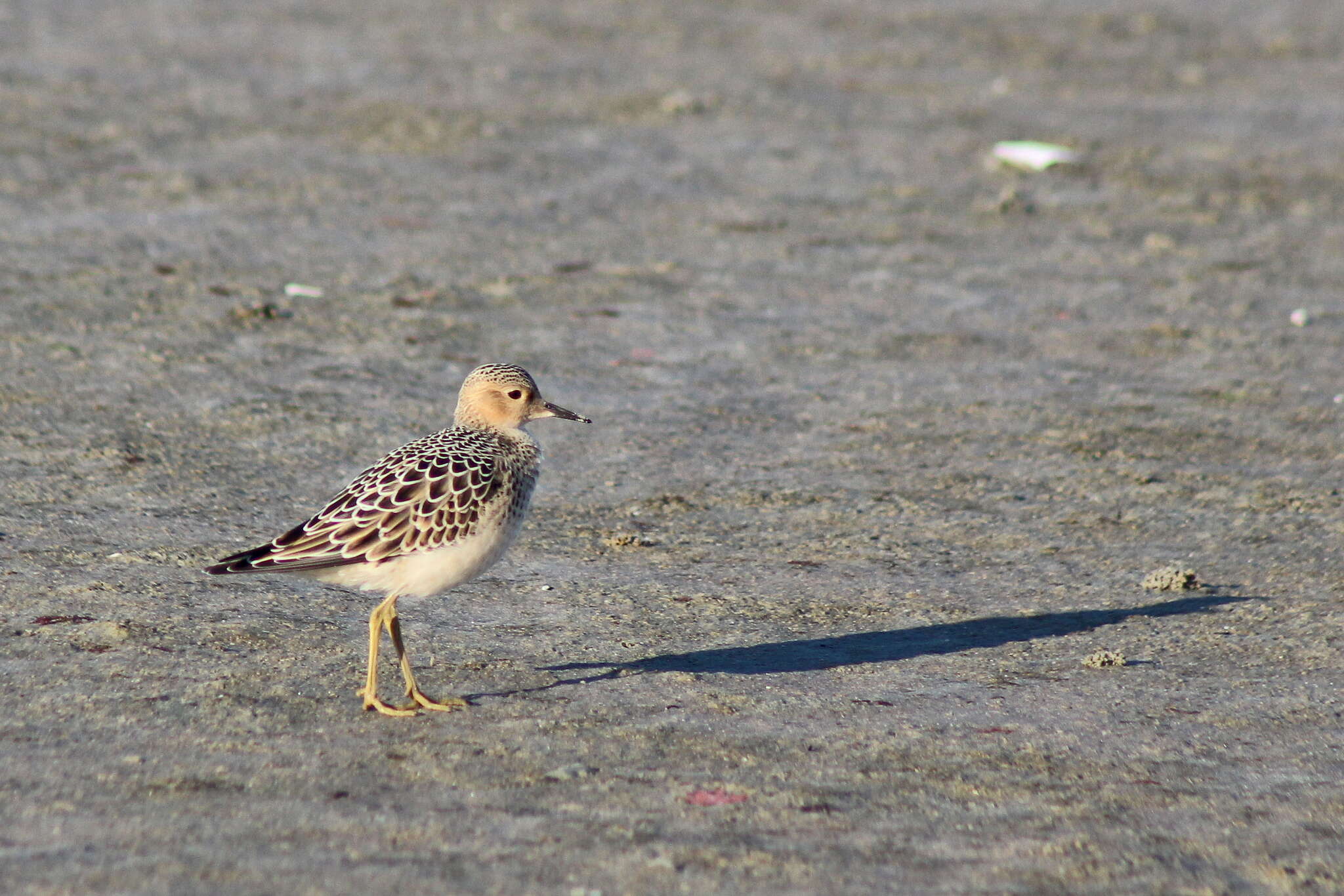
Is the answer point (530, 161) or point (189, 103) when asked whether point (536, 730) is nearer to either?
point (530, 161)

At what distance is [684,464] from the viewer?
29.1 ft

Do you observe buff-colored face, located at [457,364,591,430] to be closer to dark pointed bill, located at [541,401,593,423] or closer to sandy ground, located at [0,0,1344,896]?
dark pointed bill, located at [541,401,593,423]

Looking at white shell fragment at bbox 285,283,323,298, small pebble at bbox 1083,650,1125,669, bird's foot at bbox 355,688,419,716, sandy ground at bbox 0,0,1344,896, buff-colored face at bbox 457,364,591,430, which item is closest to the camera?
sandy ground at bbox 0,0,1344,896

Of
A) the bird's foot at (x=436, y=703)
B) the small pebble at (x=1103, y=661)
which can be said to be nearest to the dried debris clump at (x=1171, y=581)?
the small pebble at (x=1103, y=661)

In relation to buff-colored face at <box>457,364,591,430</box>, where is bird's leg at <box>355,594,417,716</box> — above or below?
below

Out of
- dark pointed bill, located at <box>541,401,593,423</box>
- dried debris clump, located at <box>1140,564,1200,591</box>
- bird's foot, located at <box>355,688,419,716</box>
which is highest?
dark pointed bill, located at <box>541,401,593,423</box>

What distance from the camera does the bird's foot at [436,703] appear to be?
596 cm

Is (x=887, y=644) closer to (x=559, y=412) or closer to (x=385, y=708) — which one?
(x=559, y=412)

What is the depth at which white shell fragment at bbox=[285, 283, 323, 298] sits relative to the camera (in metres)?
11.1

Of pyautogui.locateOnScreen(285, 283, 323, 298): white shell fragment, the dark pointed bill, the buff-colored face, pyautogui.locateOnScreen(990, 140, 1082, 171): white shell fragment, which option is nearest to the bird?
the buff-colored face

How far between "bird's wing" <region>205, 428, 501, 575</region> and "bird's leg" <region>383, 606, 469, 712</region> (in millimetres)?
269

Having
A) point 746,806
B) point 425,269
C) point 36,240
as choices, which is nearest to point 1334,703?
point 746,806

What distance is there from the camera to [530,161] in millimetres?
14602

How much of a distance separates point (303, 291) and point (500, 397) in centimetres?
481
